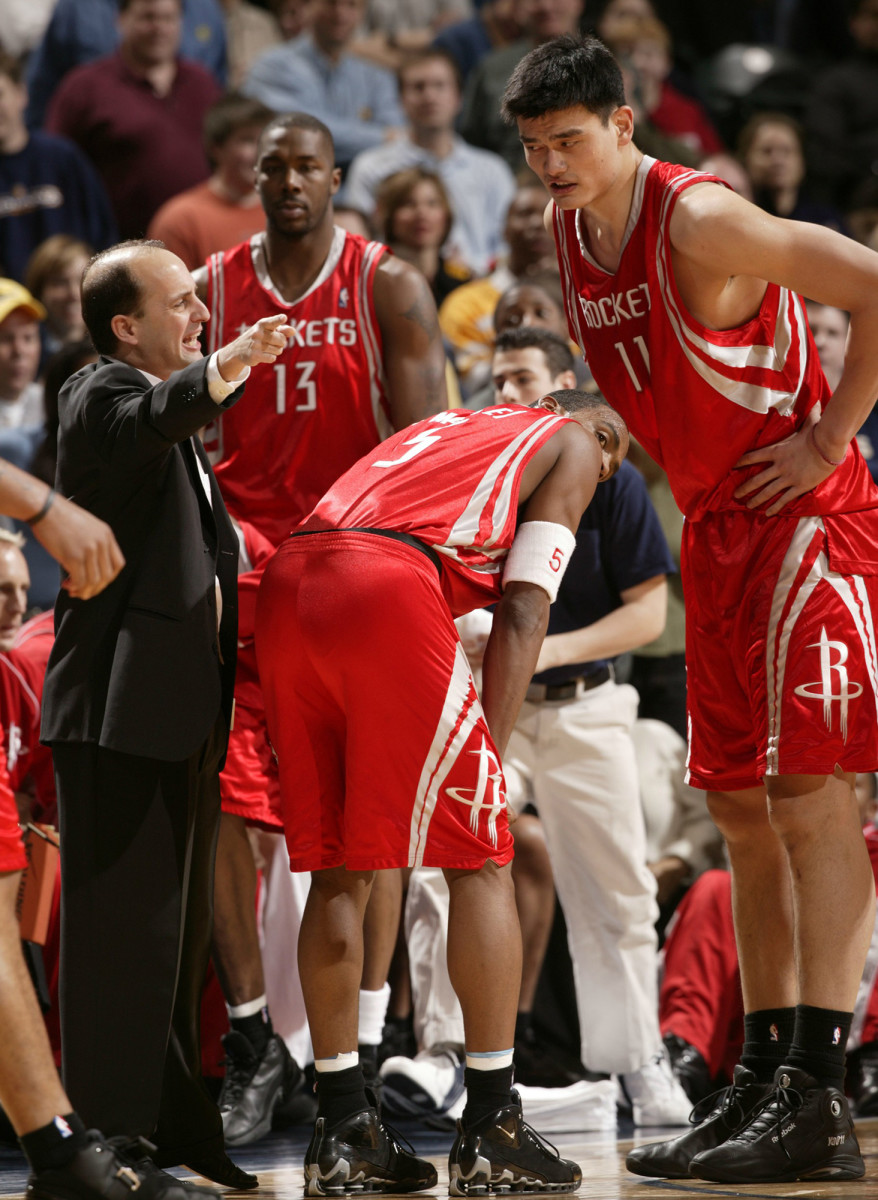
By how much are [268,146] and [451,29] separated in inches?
256

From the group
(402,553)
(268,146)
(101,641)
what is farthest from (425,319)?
A: (101,641)

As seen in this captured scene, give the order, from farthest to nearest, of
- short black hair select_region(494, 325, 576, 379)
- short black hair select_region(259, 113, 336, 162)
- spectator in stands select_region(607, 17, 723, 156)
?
spectator in stands select_region(607, 17, 723, 156) → short black hair select_region(494, 325, 576, 379) → short black hair select_region(259, 113, 336, 162)

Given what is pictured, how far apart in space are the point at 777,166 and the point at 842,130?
4.95 ft

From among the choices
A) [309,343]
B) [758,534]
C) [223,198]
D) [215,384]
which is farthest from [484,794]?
[223,198]

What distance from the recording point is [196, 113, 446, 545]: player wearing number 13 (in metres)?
4.33

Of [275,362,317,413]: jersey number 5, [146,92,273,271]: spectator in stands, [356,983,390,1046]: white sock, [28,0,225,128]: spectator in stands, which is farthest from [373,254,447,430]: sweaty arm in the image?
[28,0,225,128]: spectator in stands

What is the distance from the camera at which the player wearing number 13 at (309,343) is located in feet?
14.2

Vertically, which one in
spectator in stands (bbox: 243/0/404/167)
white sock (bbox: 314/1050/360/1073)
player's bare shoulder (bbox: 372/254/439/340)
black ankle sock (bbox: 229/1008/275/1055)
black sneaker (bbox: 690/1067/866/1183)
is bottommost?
black ankle sock (bbox: 229/1008/275/1055)

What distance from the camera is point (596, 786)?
4.80 m

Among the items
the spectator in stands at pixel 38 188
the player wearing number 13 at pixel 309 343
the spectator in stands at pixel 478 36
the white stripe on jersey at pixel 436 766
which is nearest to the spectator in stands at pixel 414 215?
the spectator in stands at pixel 38 188

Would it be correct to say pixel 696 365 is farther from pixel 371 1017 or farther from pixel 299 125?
pixel 371 1017

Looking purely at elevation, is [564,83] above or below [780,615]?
above

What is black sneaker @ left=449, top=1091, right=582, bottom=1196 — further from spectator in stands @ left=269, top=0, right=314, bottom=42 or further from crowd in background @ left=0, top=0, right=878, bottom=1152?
spectator in stands @ left=269, top=0, right=314, bottom=42

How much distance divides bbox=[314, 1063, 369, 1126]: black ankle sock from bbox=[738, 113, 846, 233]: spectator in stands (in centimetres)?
691
